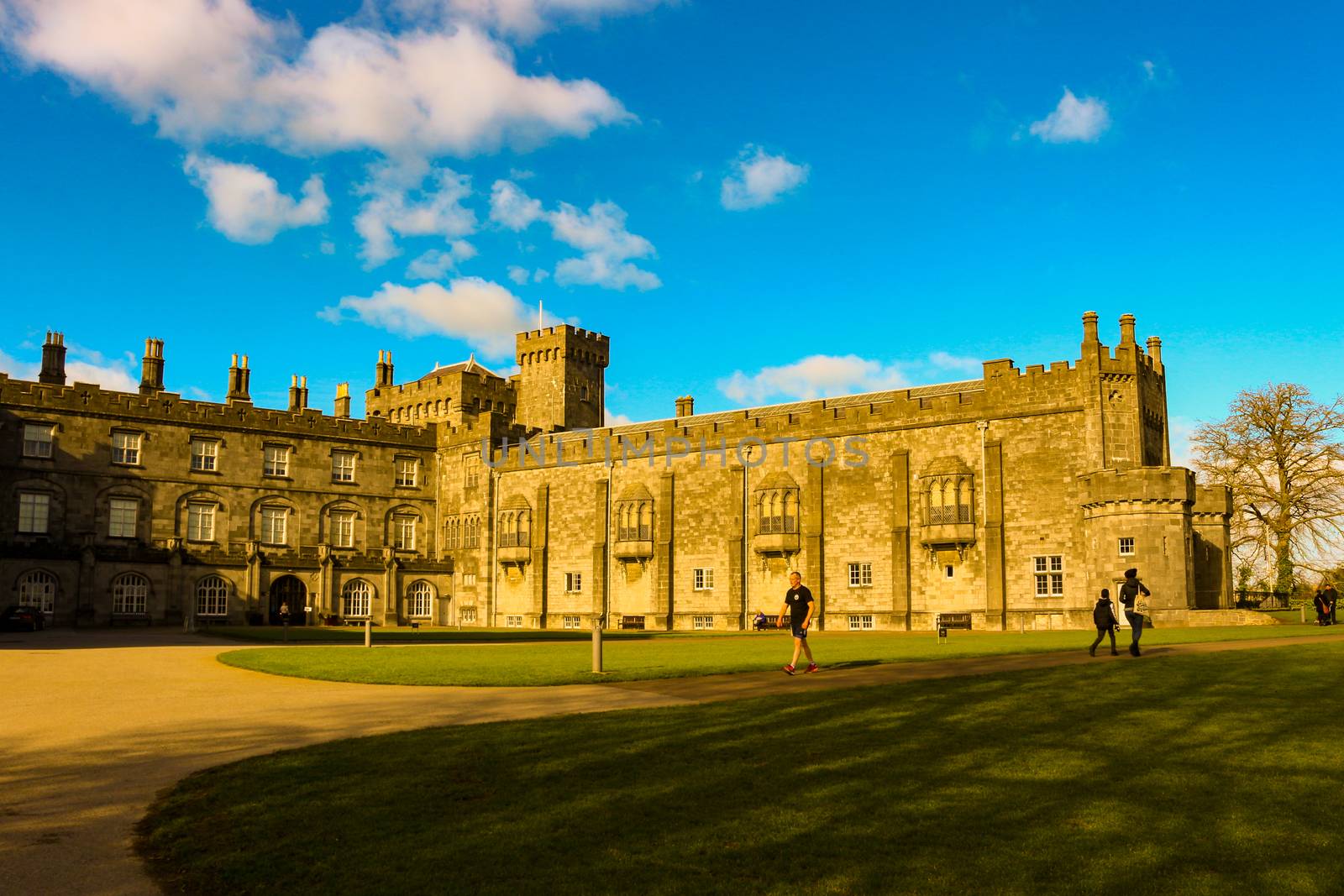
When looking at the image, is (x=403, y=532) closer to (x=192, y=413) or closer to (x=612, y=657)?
(x=192, y=413)

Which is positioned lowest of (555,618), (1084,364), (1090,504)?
(555,618)

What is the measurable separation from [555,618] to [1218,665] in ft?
131

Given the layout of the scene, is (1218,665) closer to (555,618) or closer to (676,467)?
(676,467)

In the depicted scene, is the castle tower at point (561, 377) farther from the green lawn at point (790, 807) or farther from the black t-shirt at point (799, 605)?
the green lawn at point (790, 807)

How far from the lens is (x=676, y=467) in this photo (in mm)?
52188

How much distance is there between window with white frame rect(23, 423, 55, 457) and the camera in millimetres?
51312

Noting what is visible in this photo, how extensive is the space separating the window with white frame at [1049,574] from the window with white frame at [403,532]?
111 feet

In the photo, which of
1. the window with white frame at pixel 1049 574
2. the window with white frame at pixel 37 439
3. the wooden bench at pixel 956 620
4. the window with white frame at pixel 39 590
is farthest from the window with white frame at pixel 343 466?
the window with white frame at pixel 1049 574

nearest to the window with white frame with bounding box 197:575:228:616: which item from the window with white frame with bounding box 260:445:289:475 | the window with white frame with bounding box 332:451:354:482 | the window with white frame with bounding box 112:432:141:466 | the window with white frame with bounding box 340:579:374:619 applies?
the window with white frame with bounding box 340:579:374:619

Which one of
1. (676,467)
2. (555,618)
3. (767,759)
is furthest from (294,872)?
(555,618)

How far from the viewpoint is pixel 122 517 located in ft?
174

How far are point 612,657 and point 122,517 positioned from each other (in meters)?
37.9

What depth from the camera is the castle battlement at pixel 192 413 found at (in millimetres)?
51656

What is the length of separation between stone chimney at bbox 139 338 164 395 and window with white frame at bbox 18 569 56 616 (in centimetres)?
1309
